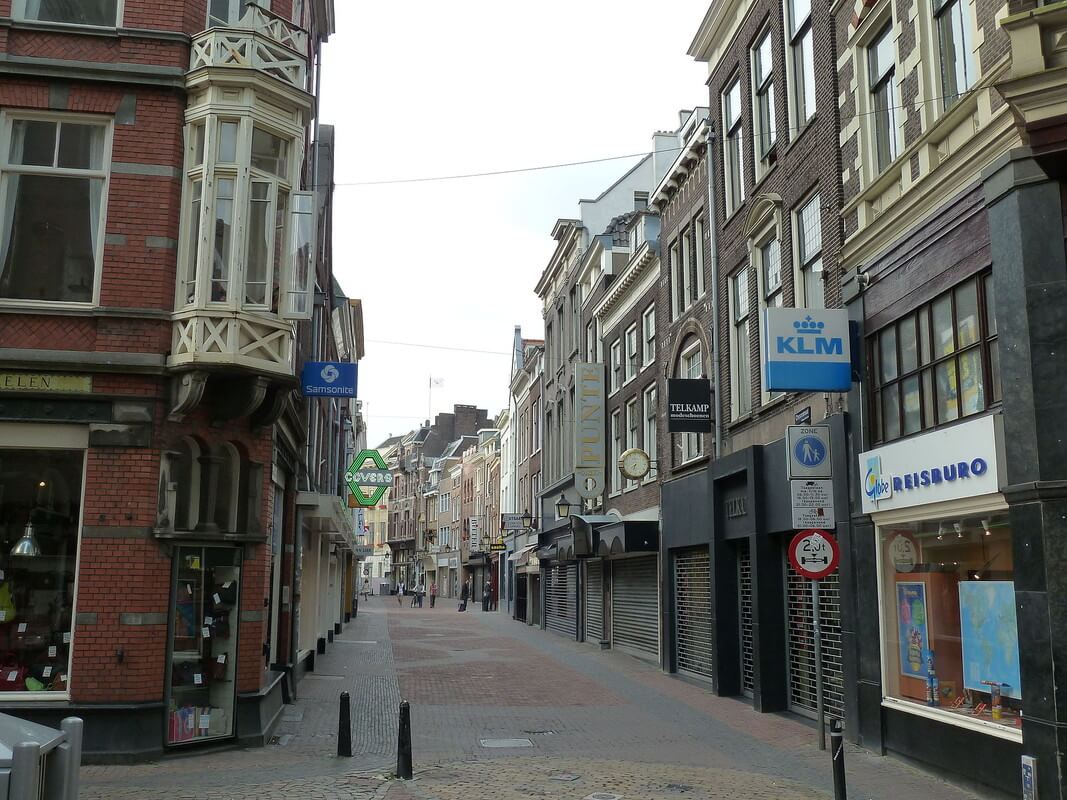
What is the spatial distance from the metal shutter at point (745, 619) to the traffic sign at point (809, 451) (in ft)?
14.9

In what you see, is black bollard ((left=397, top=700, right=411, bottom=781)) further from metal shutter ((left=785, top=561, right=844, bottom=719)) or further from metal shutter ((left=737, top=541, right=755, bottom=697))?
metal shutter ((left=737, top=541, right=755, bottom=697))

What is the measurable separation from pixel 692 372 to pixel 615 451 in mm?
7501

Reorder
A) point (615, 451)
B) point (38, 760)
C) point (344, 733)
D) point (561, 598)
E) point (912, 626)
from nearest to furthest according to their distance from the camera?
point (38, 760) < point (912, 626) < point (344, 733) < point (615, 451) < point (561, 598)

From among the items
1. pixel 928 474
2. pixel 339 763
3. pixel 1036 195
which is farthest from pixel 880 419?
pixel 339 763

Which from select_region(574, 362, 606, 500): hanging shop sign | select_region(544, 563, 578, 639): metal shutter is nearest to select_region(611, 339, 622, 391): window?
select_region(574, 362, 606, 500): hanging shop sign

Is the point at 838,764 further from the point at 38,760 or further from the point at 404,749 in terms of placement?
the point at 38,760

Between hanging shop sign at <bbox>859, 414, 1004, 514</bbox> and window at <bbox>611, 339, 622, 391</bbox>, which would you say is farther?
window at <bbox>611, 339, 622, 391</bbox>

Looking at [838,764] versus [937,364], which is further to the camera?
[937,364]

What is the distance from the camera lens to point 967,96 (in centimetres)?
1005

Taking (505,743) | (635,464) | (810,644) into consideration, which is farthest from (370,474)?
(810,644)

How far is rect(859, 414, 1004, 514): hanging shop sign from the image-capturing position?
9.66 metres

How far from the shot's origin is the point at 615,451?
95.2 ft

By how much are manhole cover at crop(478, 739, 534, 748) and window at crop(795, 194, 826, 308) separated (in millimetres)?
7555

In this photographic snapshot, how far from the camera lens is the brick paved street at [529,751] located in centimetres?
1019
